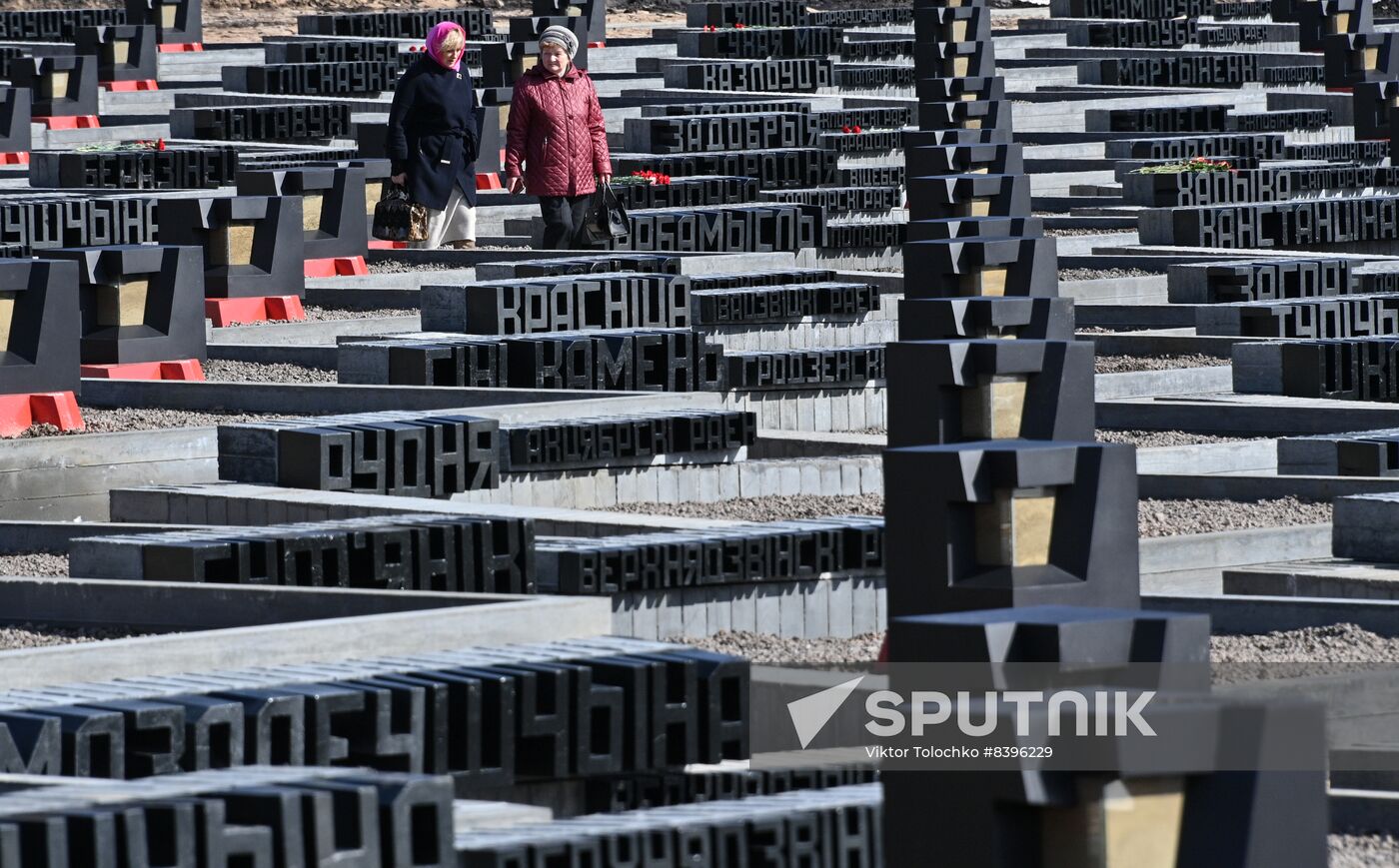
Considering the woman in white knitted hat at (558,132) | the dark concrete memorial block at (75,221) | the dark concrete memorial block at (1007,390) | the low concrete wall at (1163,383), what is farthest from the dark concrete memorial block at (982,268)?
the dark concrete memorial block at (75,221)

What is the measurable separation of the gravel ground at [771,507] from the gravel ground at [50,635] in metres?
3.82

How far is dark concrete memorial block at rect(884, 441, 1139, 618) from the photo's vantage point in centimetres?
1037

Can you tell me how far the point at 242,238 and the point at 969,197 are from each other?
502 cm

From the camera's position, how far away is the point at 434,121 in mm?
23109

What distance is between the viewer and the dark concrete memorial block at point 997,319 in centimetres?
1585

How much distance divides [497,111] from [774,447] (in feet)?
49.3

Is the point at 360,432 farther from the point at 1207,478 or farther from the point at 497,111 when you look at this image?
the point at 497,111

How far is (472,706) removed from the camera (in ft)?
31.8

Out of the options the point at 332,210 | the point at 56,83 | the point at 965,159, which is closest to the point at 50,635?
the point at 332,210

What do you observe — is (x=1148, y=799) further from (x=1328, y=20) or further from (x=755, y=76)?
(x=1328, y=20)

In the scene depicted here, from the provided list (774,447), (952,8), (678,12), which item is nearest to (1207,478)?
(774,447)

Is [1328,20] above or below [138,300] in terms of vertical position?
above

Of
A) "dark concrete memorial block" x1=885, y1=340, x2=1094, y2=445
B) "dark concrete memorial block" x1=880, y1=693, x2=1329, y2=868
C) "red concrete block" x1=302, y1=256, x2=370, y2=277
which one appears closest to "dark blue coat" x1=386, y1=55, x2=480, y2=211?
"red concrete block" x1=302, y1=256, x2=370, y2=277

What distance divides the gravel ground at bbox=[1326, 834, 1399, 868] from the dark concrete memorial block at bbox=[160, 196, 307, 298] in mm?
13422
